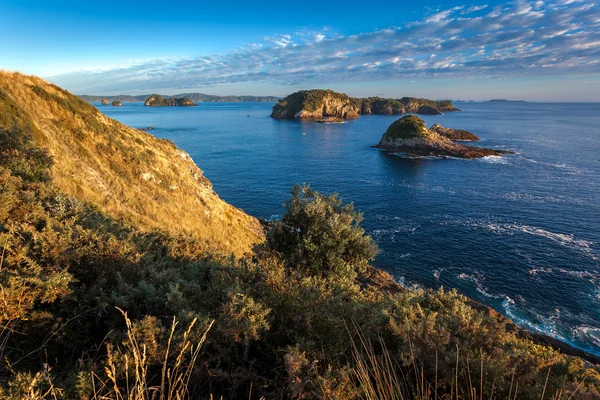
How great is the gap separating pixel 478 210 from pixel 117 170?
56.3 metres

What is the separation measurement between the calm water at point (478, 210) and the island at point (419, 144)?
7.37m

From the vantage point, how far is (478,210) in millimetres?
55062

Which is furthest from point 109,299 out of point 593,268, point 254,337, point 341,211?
point 593,268

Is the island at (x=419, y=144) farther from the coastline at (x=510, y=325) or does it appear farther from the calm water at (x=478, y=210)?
the coastline at (x=510, y=325)

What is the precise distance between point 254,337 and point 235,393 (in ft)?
3.53

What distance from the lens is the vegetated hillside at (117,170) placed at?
2611 centimetres

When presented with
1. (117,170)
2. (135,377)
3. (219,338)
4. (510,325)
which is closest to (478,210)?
(510,325)

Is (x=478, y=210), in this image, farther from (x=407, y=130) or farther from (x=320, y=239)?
(x=407, y=130)

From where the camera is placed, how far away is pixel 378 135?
143 metres

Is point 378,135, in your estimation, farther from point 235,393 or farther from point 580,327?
point 235,393

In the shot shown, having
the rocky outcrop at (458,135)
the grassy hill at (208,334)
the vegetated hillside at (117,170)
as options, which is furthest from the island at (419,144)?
the grassy hill at (208,334)

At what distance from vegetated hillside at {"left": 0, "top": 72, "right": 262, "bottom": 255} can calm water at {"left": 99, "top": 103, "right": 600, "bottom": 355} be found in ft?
58.8

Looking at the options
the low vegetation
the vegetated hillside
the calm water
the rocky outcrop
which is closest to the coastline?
the calm water

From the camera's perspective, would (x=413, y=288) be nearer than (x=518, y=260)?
Yes
